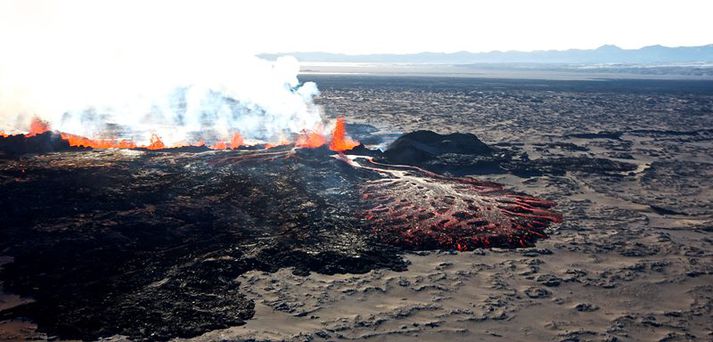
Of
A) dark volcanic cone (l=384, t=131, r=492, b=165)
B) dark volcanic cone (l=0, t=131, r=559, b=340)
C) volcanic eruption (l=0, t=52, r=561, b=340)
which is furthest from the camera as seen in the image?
dark volcanic cone (l=384, t=131, r=492, b=165)

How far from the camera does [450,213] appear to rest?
1769 centimetres

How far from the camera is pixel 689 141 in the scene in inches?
1492

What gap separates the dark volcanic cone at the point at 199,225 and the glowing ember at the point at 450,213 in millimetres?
64

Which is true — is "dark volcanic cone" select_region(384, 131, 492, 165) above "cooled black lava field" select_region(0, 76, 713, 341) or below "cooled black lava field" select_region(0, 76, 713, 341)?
above

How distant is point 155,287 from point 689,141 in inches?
1470

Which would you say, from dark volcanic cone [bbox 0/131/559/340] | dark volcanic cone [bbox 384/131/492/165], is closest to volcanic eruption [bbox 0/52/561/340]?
dark volcanic cone [bbox 0/131/559/340]

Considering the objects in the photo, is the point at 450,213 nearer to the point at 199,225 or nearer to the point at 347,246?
the point at 347,246

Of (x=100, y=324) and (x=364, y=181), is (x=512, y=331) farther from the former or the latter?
(x=364, y=181)

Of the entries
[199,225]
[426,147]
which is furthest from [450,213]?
[426,147]

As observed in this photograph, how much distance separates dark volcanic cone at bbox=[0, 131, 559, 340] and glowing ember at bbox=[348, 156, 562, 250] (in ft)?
0.21

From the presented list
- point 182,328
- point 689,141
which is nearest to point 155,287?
point 182,328

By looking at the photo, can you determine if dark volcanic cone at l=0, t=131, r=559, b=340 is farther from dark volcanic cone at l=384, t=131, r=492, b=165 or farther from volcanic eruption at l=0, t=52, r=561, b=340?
dark volcanic cone at l=384, t=131, r=492, b=165

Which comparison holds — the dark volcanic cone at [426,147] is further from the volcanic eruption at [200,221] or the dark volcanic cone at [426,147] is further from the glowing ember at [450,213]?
the glowing ember at [450,213]

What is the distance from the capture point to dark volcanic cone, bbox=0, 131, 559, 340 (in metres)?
11.9
